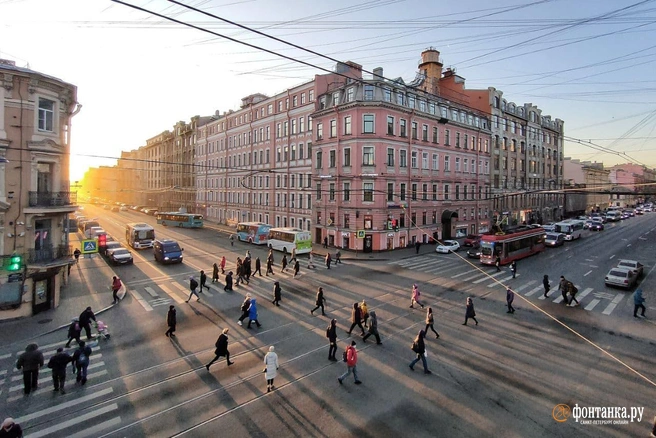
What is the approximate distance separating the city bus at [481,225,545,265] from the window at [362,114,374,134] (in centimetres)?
1561

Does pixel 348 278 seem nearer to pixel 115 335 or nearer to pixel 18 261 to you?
pixel 115 335

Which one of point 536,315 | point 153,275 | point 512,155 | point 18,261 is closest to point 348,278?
point 536,315

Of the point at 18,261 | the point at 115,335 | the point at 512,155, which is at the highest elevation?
the point at 512,155

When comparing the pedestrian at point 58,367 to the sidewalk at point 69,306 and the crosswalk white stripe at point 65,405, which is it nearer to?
the crosswalk white stripe at point 65,405

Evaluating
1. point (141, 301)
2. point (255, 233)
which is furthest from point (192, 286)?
point (255, 233)

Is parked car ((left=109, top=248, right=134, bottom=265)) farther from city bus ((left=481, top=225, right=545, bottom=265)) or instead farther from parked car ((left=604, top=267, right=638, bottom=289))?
parked car ((left=604, top=267, right=638, bottom=289))

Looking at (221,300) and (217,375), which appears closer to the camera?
(217,375)

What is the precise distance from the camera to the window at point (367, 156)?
3659cm

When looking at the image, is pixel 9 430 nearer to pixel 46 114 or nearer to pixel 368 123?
pixel 46 114

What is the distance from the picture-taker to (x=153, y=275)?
26703 millimetres

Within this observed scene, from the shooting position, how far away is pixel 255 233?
137 ft

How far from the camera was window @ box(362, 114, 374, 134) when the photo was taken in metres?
36.5

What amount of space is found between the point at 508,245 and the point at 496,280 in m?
7.39

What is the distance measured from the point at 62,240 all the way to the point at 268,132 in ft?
114
